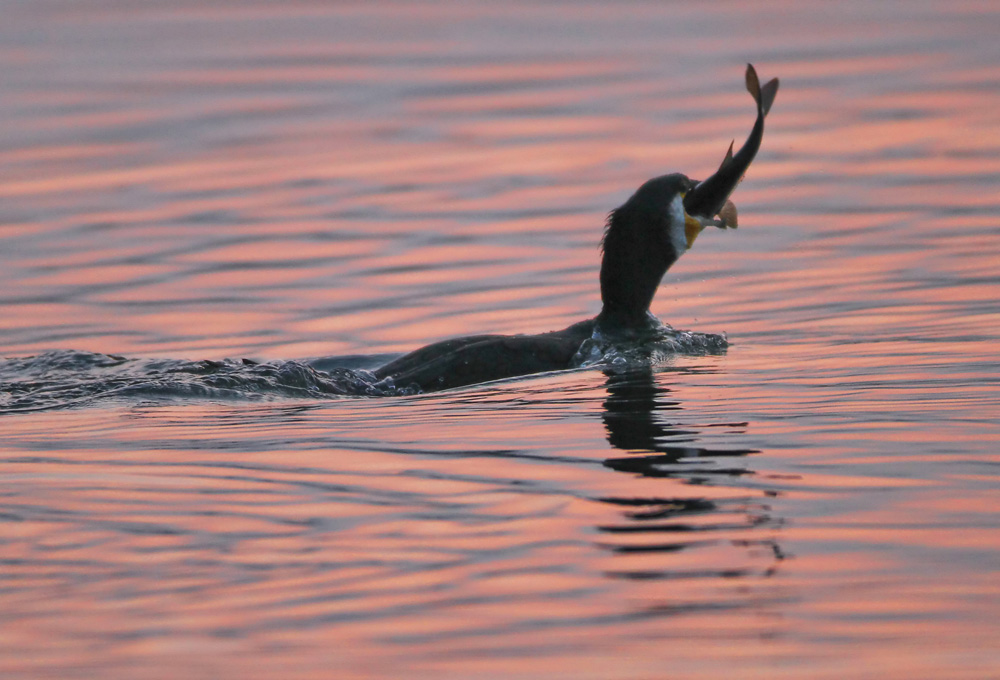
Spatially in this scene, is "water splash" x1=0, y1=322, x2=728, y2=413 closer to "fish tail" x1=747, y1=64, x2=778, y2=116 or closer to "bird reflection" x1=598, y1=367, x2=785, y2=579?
"fish tail" x1=747, y1=64, x2=778, y2=116

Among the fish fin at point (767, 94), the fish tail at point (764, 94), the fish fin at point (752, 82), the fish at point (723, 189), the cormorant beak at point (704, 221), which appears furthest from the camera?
the cormorant beak at point (704, 221)

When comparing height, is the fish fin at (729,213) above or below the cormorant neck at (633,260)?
above

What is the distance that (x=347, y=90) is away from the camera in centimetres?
1878

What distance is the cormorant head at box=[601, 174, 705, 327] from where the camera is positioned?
9.68 metres

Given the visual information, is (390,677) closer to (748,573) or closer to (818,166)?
(748,573)

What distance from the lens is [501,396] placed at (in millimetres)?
8156

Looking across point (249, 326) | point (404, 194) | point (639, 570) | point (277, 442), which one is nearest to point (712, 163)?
point (404, 194)

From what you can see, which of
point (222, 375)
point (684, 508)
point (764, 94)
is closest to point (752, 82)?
point (764, 94)

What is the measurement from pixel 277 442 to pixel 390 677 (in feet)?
9.94

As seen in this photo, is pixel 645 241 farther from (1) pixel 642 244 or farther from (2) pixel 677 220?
(2) pixel 677 220

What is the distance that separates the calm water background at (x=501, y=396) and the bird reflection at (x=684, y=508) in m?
0.02

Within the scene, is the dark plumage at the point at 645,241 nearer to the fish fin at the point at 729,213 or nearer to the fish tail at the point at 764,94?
the fish fin at the point at 729,213

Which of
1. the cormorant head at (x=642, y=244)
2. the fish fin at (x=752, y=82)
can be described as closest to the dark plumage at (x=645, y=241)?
the cormorant head at (x=642, y=244)

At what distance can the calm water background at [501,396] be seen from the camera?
450cm
